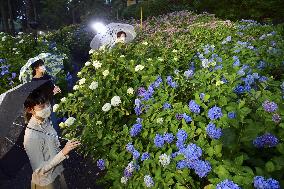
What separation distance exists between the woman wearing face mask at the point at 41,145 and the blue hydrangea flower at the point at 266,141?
158cm

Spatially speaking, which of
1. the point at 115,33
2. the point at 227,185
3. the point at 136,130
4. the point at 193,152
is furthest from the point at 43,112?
the point at 115,33

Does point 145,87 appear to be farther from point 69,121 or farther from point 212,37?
point 212,37

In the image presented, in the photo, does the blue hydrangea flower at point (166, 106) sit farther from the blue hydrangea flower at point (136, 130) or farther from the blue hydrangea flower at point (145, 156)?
the blue hydrangea flower at point (145, 156)

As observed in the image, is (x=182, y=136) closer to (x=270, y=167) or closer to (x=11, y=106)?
(x=270, y=167)

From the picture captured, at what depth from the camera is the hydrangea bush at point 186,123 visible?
108 inches

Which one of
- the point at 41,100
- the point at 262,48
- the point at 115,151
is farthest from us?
the point at 262,48

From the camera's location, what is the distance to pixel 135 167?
3.30 m

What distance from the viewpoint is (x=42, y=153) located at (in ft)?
11.6

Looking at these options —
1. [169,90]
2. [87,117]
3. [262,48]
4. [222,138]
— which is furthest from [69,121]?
[262,48]

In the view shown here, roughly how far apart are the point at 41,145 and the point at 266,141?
2061 mm

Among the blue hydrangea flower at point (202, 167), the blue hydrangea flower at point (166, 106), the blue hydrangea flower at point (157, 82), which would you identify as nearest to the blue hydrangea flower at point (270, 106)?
the blue hydrangea flower at point (202, 167)

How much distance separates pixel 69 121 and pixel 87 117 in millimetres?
308

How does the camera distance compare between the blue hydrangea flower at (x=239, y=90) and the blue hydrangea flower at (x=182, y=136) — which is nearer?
the blue hydrangea flower at (x=182, y=136)

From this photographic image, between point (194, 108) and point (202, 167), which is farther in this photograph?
point (194, 108)
